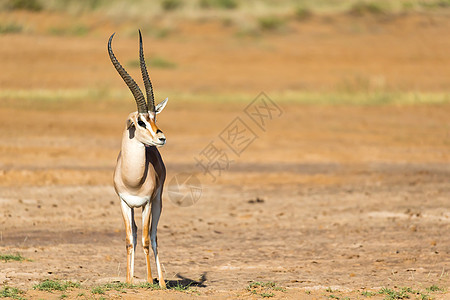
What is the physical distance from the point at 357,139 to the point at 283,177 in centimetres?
484

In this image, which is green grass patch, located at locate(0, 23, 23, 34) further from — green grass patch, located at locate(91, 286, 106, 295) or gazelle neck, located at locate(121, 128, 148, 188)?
green grass patch, located at locate(91, 286, 106, 295)

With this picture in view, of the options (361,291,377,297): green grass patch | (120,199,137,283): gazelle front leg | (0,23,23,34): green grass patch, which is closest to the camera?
(120,199,137,283): gazelle front leg

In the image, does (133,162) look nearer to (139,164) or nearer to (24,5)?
(139,164)

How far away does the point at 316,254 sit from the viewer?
9.98m

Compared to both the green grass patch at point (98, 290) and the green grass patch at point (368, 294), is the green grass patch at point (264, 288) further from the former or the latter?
the green grass patch at point (98, 290)

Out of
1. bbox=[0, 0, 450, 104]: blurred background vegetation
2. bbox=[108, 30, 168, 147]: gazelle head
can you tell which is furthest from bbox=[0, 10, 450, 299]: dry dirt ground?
bbox=[108, 30, 168, 147]: gazelle head

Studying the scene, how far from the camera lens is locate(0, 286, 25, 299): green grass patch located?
694cm

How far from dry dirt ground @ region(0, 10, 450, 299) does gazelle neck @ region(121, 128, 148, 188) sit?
1.01 metres

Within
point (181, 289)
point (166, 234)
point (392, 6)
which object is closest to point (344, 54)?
point (392, 6)

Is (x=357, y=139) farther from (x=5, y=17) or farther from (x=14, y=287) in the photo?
(x=5, y=17)

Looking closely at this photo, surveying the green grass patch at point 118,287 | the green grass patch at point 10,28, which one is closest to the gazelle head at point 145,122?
the green grass patch at point 118,287

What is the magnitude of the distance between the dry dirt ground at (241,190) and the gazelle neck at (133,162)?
3.33 feet

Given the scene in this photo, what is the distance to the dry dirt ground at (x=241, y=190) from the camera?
898 cm

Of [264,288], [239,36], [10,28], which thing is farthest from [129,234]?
[239,36]
